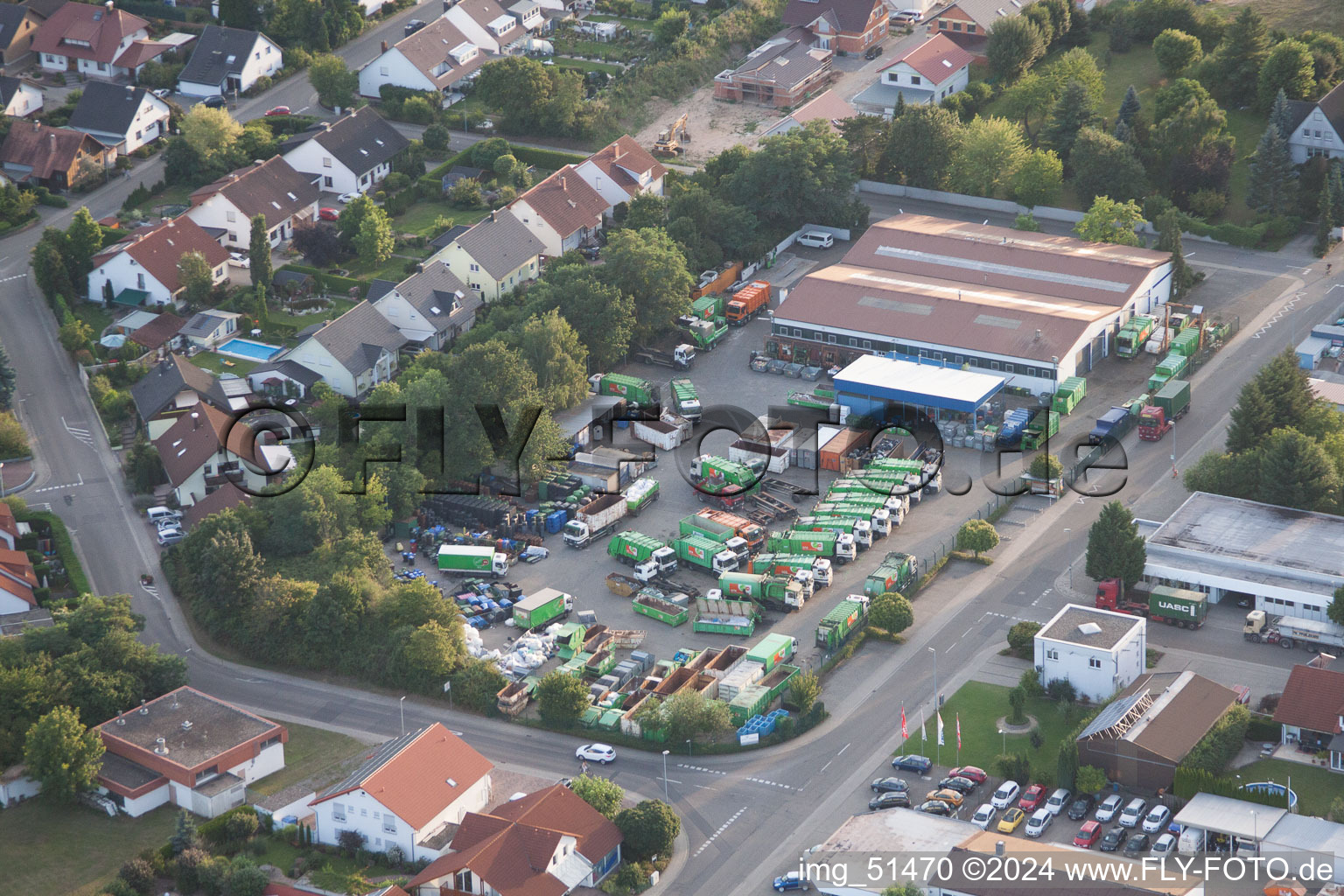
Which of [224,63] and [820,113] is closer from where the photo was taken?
[820,113]

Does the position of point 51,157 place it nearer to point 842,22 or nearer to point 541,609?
point 842,22

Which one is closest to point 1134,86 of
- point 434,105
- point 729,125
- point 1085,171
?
point 1085,171

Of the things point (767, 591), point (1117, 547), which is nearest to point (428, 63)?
point (767, 591)

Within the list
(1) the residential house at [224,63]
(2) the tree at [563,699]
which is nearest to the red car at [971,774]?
(2) the tree at [563,699]

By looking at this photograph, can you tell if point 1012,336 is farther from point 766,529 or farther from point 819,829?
point 819,829

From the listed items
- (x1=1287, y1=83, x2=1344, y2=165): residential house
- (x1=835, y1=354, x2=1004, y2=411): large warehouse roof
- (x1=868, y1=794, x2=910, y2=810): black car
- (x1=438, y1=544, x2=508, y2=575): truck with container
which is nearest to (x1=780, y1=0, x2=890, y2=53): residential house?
(x1=1287, y1=83, x2=1344, y2=165): residential house

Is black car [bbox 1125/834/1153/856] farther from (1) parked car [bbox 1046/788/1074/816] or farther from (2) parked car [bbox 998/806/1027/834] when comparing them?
(2) parked car [bbox 998/806/1027/834]
